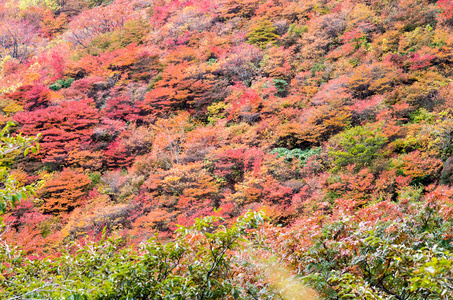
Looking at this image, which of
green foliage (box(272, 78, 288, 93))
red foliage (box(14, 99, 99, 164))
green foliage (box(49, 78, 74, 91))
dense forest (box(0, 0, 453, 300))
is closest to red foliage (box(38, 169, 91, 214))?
dense forest (box(0, 0, 453, 300))

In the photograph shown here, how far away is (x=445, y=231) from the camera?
2.56 meters

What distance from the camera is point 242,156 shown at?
12.2 metres

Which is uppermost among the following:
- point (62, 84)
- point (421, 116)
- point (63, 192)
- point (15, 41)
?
point (15, 41)

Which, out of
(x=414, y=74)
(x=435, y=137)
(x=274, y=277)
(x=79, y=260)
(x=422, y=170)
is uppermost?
(x=79, y=260)

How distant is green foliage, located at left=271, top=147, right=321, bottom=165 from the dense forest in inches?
3.4

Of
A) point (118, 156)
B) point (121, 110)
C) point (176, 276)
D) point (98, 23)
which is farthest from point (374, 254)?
point (98, 23)

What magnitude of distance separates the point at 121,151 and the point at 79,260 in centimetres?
1307

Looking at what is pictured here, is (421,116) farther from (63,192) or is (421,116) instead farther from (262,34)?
(63,192)

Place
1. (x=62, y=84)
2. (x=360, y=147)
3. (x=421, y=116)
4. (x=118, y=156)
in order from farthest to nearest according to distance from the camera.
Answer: (x=62, y=84) → (x=118, y=156) → (x=421, y=116) → (x=360, y=147)

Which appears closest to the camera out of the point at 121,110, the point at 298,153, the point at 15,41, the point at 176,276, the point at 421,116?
the point at 176,276

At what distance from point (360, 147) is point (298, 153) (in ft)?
9.68

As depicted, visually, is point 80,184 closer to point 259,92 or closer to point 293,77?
point 259,92

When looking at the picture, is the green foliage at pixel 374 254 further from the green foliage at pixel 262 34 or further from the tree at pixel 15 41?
the tree at pixel 15 41

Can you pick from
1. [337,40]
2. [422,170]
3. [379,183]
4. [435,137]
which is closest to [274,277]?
[379,183]
